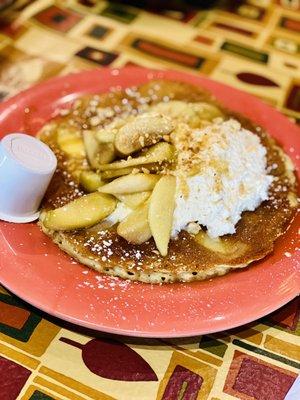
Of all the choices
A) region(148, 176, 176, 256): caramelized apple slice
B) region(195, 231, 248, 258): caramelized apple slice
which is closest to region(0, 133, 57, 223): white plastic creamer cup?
region(148, 176, 176, 256): caramelized apple slice

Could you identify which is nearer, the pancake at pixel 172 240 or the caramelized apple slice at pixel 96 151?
the pancake at pixel 172 240

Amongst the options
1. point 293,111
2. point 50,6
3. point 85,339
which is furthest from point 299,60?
point 85,339

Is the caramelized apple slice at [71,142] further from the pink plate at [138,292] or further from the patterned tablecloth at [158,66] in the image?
the patterned tablecloth at [158,66]

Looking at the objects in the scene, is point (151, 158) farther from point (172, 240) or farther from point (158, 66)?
point (158, 66)

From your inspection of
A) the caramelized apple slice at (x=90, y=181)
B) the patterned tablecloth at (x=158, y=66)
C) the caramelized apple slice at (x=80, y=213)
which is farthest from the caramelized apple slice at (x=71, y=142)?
the patterned tablecloth at (x=158, y=66)

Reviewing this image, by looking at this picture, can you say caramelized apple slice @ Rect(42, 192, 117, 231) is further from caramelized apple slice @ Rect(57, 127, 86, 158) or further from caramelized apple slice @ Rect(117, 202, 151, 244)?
caramelized apple slice @ Rect(57, 127, 86, 158)

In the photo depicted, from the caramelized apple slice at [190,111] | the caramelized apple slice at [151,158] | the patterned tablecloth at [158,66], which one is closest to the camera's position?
the patterned tablecloth at [158,66]

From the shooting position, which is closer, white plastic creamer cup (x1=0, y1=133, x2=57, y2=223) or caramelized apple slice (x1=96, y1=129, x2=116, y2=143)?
white plastic creamer cup (x1=0, y1=133, x2=57, y2=223)
